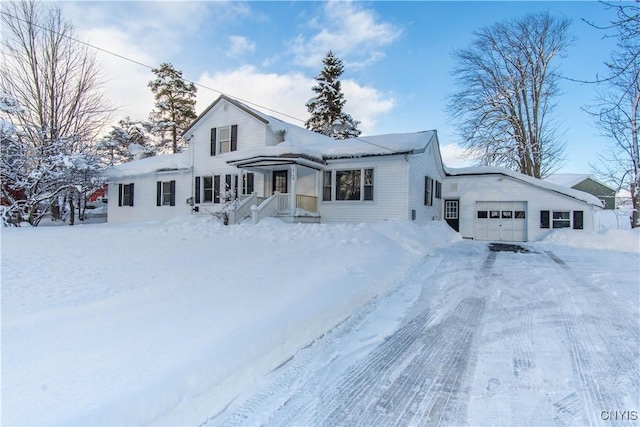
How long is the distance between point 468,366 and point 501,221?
1635 cm

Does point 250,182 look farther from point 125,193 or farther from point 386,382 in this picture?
point 386,382

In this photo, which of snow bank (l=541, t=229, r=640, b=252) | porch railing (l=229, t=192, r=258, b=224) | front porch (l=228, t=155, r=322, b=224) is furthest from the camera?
porch railing (l=229, t=192, r=258, b=224)

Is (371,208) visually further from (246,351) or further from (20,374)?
(20,374)

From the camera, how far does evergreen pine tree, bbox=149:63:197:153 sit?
36.0 metres

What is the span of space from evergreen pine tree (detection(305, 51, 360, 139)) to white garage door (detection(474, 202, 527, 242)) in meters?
16.7

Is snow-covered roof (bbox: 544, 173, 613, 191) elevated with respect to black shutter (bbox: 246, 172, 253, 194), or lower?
elevated

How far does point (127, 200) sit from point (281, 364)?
859 inches

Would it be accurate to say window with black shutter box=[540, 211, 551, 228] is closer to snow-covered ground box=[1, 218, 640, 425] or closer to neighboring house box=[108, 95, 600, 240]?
neighboring house box=[108, 95, 600, 240]

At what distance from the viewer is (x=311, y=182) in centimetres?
1549

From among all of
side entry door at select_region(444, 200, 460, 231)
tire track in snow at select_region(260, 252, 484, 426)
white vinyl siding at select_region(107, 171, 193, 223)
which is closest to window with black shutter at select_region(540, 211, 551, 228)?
side entry door at select_region(444, 200, 460, 231)

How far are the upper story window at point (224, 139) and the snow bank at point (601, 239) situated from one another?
15.6 m

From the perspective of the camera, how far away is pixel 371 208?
14.2 m

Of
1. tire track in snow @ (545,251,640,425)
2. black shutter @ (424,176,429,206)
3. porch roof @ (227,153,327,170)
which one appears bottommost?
tire track in snow @ (545,251,640,425)

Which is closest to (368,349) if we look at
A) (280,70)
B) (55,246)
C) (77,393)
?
(77,393)
